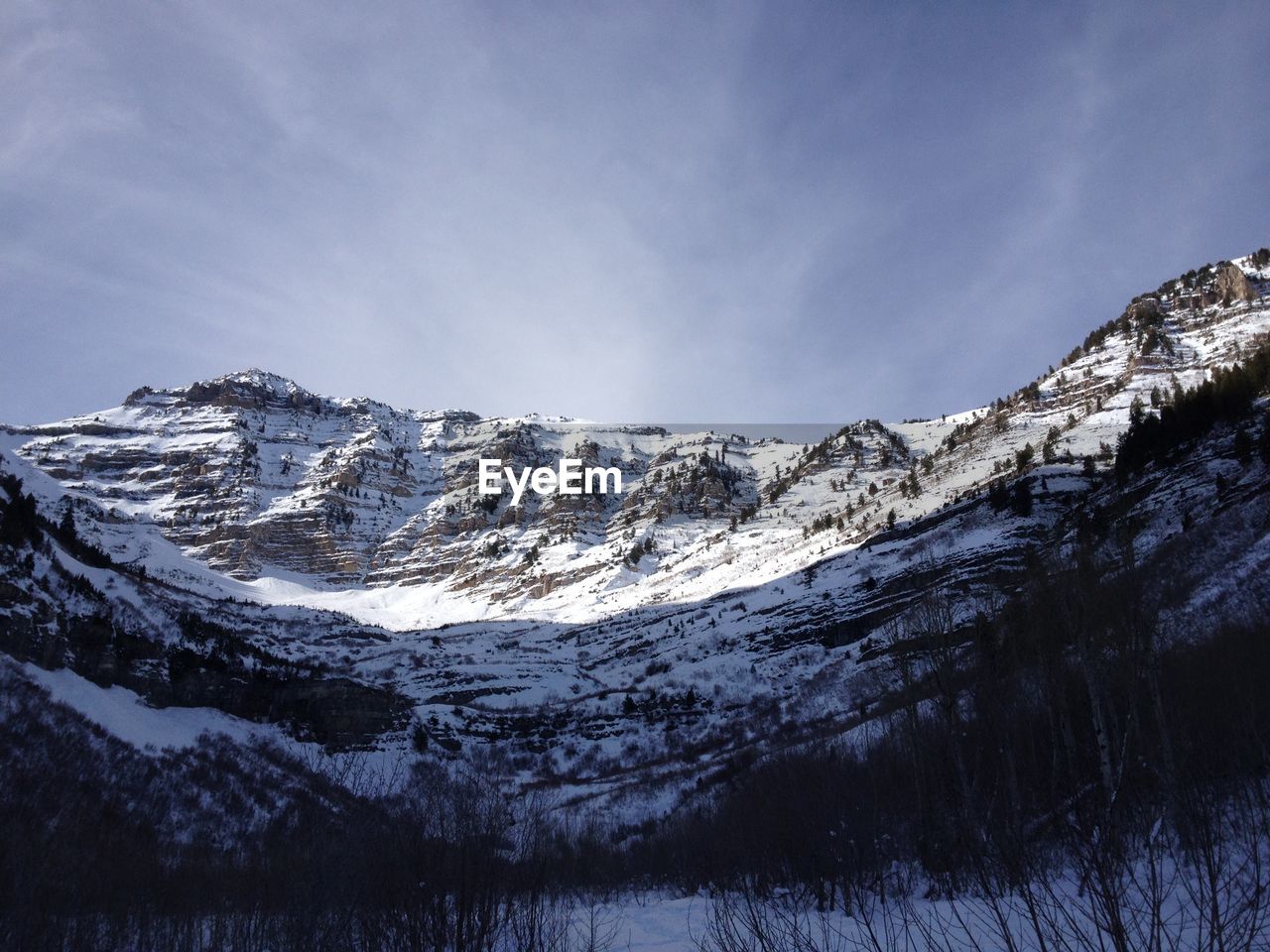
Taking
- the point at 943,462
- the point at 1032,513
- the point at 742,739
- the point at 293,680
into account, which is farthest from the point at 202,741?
the point at 943,462

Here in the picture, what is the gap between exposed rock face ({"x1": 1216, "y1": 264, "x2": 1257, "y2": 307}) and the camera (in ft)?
427

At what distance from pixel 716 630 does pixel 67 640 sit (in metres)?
50.5

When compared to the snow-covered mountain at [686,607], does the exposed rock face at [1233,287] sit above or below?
above

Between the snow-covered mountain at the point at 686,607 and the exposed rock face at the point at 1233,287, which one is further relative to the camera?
the exposed rock face at the point at 1233,287

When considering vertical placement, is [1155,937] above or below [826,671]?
above

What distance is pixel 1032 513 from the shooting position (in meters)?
62.1

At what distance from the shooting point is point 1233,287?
133 m

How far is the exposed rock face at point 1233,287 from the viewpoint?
130250 millimetres

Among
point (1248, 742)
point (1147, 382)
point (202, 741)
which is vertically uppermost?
point (1147, 382)

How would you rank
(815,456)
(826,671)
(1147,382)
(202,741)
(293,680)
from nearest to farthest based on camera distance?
(202,741) < (826,671) < (293,680) < (1147,382) < (815,456)

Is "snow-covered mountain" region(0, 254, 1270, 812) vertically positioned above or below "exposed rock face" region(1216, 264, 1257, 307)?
below

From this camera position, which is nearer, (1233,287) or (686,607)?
(686,607)

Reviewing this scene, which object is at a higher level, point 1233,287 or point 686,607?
point 1233,287

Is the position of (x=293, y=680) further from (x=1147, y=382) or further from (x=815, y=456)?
(x=815, y=456)
